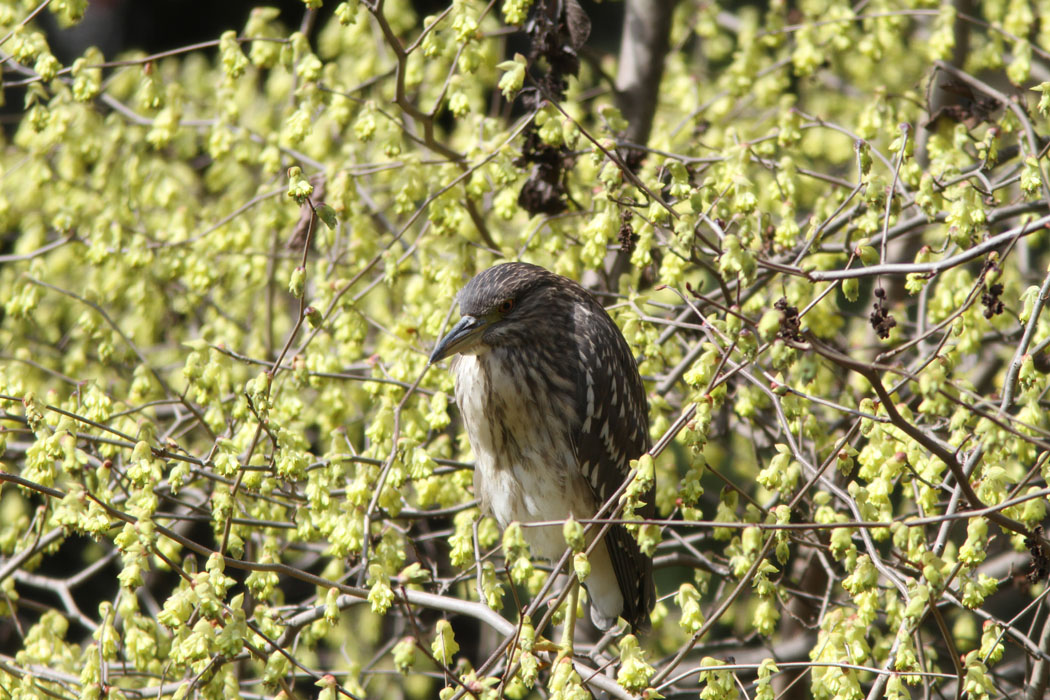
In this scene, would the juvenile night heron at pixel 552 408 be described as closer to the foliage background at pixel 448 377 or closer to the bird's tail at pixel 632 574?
the bird's tail at pixel 632 574

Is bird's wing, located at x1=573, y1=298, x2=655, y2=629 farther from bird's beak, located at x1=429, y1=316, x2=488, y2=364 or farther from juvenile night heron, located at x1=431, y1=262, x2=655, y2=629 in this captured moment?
bird's beak, located at x1=429, y1=316, x2=488, y2=364

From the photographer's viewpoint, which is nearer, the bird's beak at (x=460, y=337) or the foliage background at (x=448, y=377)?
the foliage background at (x=448, y=377)

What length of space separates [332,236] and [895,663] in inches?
87.3

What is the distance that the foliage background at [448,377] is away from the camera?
203 centimetres

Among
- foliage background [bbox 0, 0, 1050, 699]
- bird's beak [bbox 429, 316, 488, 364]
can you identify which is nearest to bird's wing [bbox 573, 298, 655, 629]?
foliage background [bbox 0, 0, 1050, 699]

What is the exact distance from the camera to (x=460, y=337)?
9.13ft

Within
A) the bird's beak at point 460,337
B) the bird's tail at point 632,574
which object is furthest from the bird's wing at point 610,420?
the bird's beak at point 460,337

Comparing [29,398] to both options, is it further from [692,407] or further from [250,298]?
[250,298]

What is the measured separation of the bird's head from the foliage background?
11 centimetres

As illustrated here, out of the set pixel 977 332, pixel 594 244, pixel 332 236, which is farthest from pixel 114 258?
pixel 977 332

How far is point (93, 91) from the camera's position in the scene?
9.36 feet

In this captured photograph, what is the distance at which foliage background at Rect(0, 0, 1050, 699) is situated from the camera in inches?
79.9

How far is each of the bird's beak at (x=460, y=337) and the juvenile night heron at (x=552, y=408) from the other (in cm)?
7

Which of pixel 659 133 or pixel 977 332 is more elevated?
pixel 659 133
